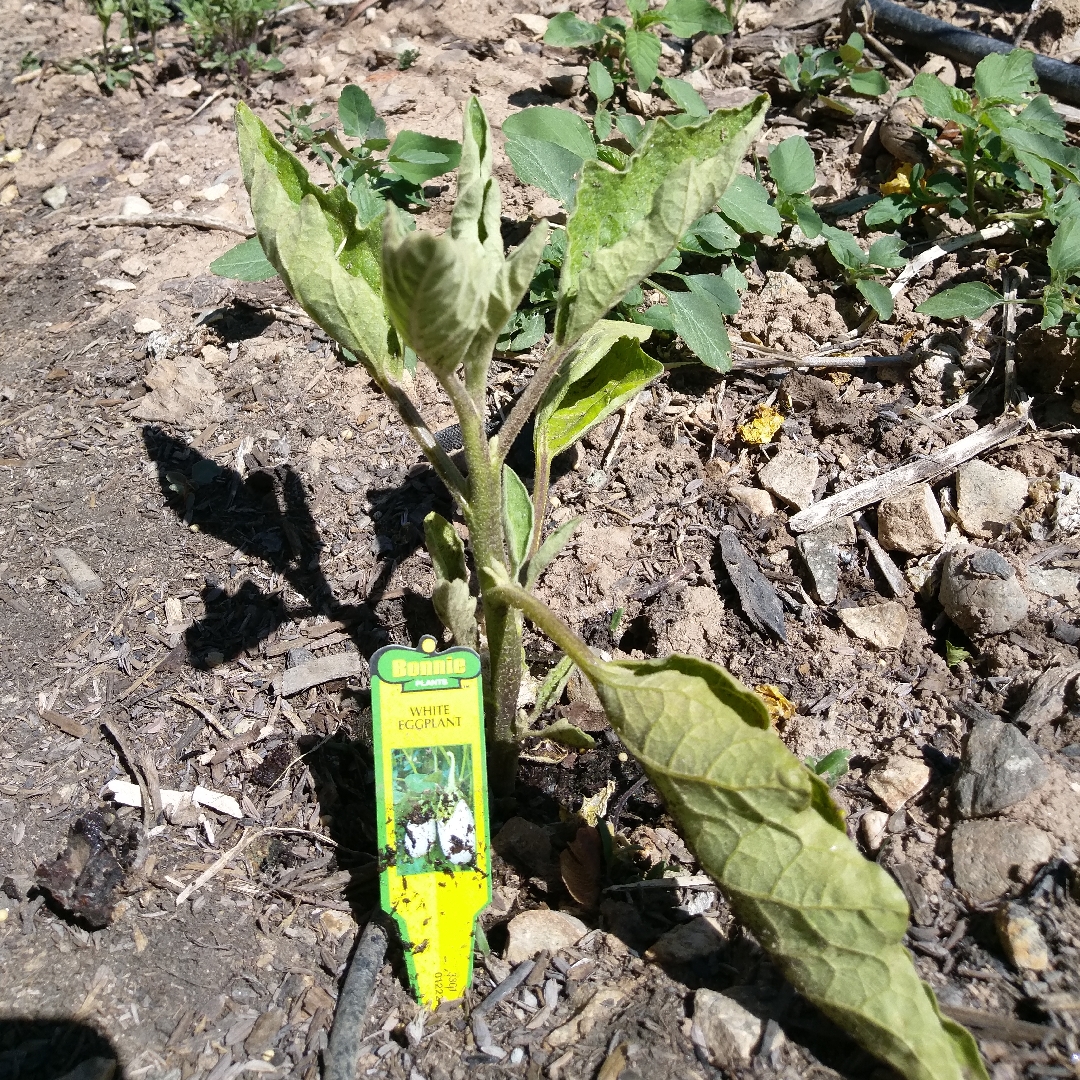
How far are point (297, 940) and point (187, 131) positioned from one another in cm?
314

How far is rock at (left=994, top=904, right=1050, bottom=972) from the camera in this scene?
1.45m

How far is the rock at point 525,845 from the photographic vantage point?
73.3 inches

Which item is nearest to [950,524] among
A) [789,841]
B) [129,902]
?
A: [789,841]

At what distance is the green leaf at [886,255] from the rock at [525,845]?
5.70 ft

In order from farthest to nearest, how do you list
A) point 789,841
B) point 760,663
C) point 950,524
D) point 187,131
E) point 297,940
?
point 187,131
point 950,524
point 760,663
point 297,940
point 789,841

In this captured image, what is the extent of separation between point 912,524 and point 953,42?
225cm

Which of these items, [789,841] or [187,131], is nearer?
[789,841]

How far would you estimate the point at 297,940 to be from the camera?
174cm

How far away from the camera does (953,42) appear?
3475mm

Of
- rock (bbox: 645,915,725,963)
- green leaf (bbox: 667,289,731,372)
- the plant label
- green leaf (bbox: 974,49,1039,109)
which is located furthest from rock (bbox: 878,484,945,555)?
green leaf (bbox: 974,49,1039,109)

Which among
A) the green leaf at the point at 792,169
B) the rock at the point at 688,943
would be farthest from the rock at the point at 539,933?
the green leaf at the point at 792,169

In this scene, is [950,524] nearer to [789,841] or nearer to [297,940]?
[789,841]

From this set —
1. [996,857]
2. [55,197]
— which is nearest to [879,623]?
[996,857]

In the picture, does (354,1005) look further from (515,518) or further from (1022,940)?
(1022,940)
